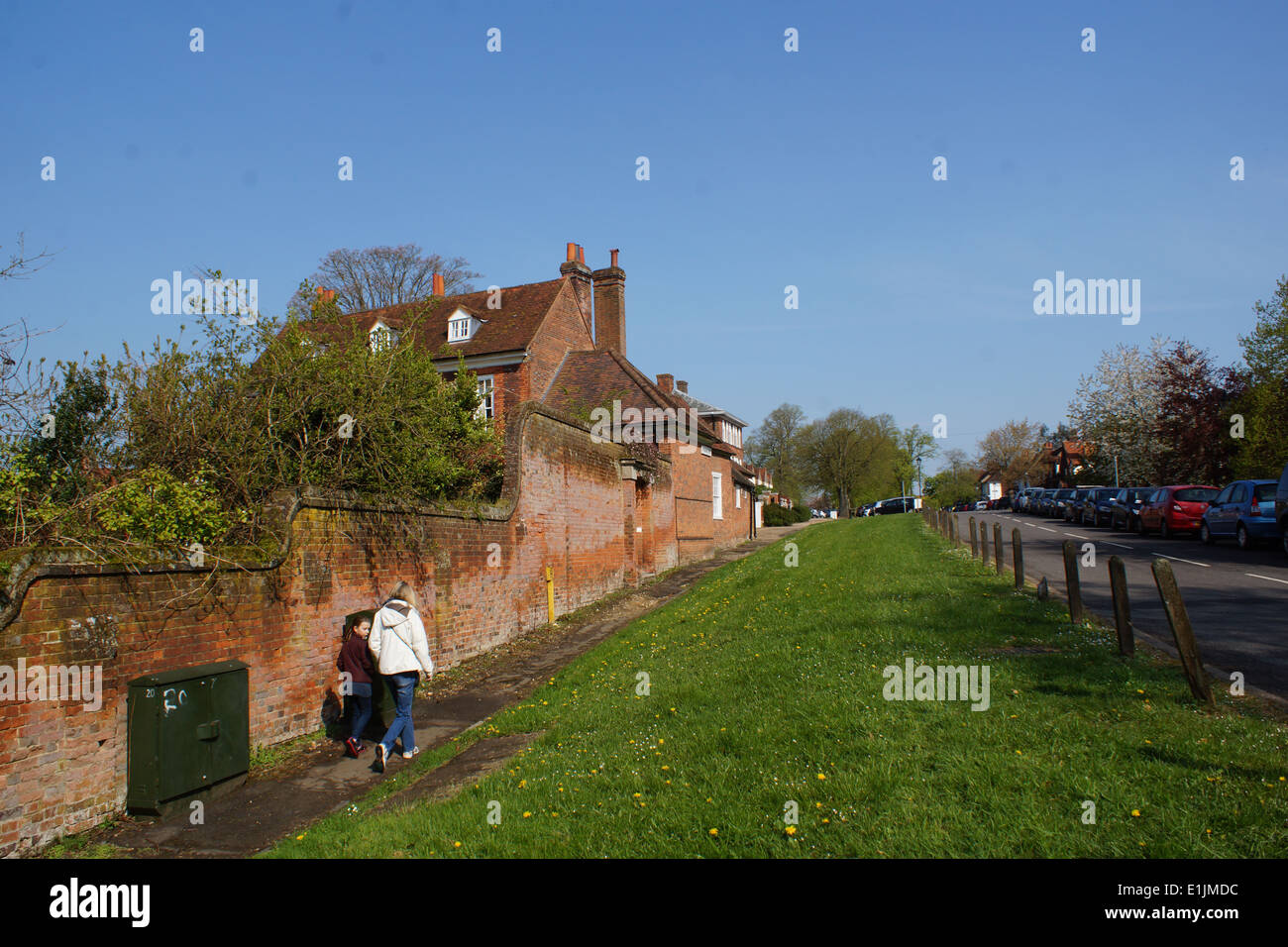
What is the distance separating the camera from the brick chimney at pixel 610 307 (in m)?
33.7

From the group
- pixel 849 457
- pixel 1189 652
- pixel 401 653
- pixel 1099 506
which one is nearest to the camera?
pixel 1189 652

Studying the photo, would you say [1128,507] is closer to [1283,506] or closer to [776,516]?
[1283,506]

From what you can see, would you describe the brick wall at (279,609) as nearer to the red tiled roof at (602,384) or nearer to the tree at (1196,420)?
the red tiled roof at (602,384)

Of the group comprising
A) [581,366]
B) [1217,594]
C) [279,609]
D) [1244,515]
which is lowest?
[1217,594]

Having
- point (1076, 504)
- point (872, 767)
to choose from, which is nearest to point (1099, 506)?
point (1076, 504)

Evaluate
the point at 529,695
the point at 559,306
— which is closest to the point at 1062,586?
the point at 529,695

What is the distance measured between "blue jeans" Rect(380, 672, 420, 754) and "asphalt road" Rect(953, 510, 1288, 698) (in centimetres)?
774

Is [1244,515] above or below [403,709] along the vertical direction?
above

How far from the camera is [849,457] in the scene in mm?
76375

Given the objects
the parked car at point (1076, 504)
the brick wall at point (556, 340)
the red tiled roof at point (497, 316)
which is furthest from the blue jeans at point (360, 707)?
the parked car at point (1076, 504)

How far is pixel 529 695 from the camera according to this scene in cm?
998

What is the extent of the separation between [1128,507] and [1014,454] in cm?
8132

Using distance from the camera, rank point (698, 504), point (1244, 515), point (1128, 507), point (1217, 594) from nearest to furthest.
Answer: point (1217, 594)
point (1244, 515)
point (698, 504)
point (1128, 507)

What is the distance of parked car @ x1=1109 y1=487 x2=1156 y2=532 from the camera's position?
30.0 meters
